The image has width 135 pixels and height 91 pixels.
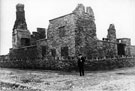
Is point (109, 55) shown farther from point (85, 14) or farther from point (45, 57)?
point (45, 57)

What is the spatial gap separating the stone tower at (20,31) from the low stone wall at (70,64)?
3.17 m

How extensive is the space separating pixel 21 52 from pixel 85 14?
499 inches

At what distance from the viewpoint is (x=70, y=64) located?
20719 millimetres

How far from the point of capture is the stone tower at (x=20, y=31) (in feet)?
104

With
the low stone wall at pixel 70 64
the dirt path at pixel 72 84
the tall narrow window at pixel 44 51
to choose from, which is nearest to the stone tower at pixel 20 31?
the low stone wall at pixel 70 64

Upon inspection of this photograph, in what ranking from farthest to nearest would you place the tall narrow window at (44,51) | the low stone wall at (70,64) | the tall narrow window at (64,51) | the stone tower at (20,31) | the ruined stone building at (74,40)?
1. the stone tower at (20,31)
2. the tall narrow window at (44,51)
3. the tall narrow window at (64,51)
4. the ruined stone building at (74,40)
5. the low stone wall at (70,64)

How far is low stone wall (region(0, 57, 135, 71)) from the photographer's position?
20875 millimetres

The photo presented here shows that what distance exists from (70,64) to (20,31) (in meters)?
14.7

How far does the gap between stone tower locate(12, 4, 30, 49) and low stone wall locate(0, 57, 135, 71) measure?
3.17 meters

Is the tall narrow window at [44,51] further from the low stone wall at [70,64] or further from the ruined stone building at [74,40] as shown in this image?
the low stone wall at [70,64]

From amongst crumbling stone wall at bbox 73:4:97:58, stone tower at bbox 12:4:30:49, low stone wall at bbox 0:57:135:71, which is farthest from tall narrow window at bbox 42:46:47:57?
stone tower at bbox 12:4:30:49

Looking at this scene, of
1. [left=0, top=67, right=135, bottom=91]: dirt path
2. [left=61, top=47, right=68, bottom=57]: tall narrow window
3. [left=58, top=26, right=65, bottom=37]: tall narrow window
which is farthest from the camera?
[left=58, top=26, right=65, bottom=37]: tall narrow window

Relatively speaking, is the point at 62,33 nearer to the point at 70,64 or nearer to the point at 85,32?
the point at 85,32

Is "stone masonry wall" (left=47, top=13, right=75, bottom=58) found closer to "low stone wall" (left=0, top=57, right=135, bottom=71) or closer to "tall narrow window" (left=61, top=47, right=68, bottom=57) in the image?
"tall narrow window" (left=61, top=47, right=68, bottom=57)
